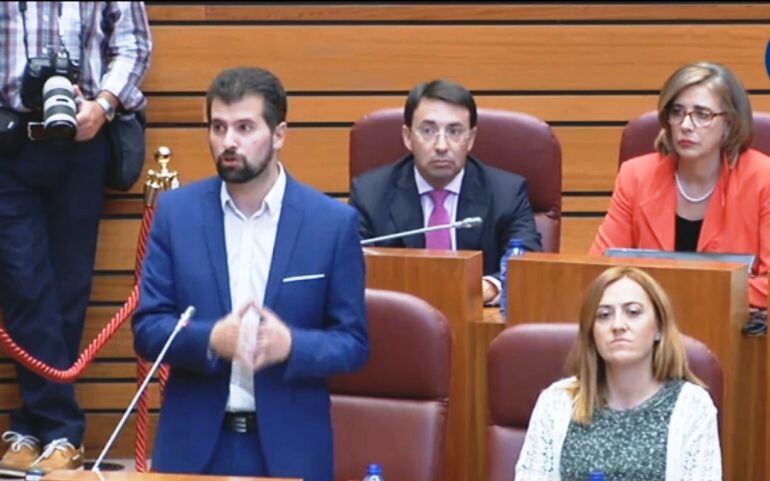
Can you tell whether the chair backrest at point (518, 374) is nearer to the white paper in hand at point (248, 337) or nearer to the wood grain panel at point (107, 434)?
the white paper in hand at point (248, 337)

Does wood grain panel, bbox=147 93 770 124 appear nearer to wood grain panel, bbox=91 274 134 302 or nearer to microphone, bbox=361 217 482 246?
wood grain panel, bbox=91 274 134 302

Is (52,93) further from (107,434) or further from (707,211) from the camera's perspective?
(707,211)

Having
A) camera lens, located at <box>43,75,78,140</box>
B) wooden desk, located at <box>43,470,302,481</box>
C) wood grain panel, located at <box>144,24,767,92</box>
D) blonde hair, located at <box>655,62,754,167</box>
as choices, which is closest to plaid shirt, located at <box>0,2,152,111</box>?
camera lens, located at <box>43,75,78,140</box>

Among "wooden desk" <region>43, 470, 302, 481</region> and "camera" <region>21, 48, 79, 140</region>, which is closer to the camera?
"wooden desk" <region>43, 470, 302, 481</region>

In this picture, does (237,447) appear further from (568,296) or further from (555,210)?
(555,210)

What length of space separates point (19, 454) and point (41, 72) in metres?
1.17

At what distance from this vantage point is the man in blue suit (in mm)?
3156

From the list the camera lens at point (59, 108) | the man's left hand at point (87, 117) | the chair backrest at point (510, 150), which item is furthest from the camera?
the man's left hand at point (87, 117)

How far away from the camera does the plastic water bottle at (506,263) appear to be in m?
4.05

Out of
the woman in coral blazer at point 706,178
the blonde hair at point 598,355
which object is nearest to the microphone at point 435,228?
the woman in coral blazer at point 706,178

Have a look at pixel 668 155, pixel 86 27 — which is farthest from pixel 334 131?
pixel 668 155

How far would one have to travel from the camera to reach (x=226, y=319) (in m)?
3.04

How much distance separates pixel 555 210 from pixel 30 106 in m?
1.58

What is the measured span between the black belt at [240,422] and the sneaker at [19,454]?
82.2 inches
